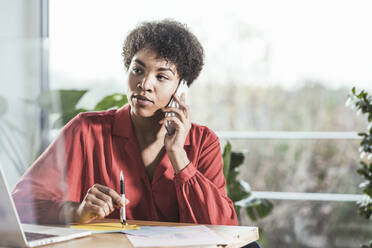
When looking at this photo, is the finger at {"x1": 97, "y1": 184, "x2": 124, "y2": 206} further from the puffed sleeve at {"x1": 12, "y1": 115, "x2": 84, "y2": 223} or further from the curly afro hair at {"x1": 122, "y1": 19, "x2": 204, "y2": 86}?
the curly afro hair at {"x1": 122, "y1": 19, "x2": 204, "y2": 86}

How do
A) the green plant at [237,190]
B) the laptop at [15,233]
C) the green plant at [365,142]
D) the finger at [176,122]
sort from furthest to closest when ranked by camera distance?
the green plant at [237,190]
the green plant at [365,142]
the finger at [176,122]
the laptop at [15,233]

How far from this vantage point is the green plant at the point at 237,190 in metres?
2.56

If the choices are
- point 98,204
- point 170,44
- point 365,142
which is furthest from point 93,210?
point 365,142

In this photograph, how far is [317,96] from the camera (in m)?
3.03

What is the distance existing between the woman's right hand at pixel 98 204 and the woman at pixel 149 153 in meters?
0.15

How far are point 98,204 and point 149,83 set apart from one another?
50cm

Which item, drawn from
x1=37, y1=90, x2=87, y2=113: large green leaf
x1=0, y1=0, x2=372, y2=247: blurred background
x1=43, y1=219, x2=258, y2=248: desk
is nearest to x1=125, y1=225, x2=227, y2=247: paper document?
x1=43, y1=219, x2=258, y2=248: desk

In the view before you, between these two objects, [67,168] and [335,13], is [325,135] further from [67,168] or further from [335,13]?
[67,168]

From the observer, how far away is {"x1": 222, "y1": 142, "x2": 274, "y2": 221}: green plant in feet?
8.40

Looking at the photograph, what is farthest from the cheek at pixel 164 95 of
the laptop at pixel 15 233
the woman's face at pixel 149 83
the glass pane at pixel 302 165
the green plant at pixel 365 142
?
the glass pane at pixel 302 165

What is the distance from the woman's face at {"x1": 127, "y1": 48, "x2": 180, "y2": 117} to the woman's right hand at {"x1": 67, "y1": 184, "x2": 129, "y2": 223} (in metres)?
0.41

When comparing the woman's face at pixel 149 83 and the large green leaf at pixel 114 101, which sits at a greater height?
the woman's face at pixel 149 83

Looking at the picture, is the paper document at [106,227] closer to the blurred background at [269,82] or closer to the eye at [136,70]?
the eye at [136,70]

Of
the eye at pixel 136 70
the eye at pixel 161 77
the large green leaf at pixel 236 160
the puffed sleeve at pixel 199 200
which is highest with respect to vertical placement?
the eye at pixel 136 70
